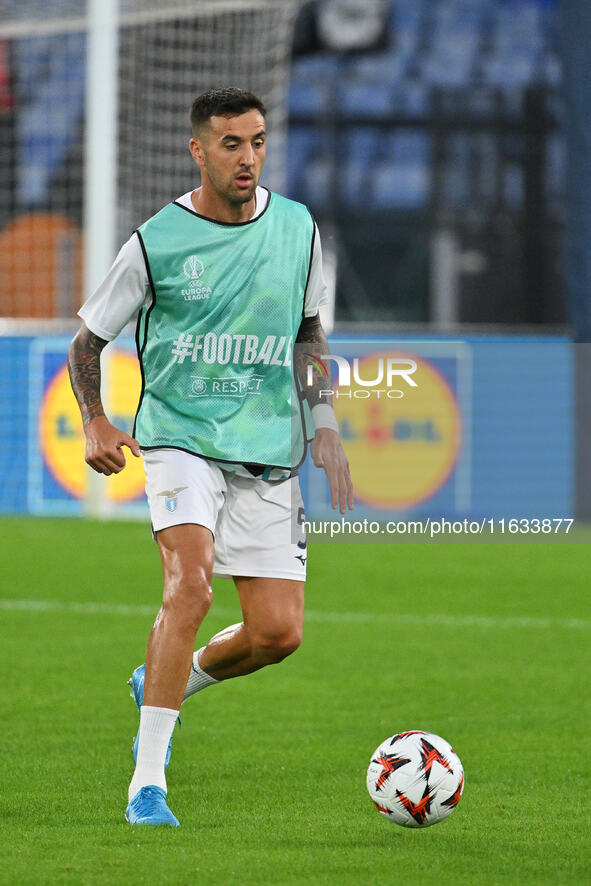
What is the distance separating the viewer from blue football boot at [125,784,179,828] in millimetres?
4344

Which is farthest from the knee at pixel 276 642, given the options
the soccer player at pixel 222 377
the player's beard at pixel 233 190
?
the player's beard at pixel 233 190

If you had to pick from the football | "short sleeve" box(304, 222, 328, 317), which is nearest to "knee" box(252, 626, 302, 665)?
the football

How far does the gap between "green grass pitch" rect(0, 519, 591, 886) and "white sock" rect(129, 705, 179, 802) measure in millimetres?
140

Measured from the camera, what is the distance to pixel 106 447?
4.49 meters

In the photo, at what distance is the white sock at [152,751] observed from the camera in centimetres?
441

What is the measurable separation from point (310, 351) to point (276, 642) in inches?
35.9

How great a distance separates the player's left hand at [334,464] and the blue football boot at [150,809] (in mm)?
1027

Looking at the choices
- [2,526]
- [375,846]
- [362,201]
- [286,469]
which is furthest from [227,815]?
[362,201]

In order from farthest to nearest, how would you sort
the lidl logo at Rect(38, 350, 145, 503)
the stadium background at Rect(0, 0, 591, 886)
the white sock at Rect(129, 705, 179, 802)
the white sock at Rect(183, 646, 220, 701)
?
the lidl logo at Rect(38, 350, 145, 503) < the white sock at Rect(183, 646, 220, 701) < the stadium background at Rect(0, 0, 591, 886) < the white sock at Rect(129, 705, 179, 802)

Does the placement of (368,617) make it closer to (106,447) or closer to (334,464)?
(334,464)

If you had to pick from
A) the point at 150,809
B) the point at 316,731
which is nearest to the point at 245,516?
the point at 150,809

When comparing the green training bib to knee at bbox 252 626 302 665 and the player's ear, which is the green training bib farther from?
knee at bbox 252 626 302 665

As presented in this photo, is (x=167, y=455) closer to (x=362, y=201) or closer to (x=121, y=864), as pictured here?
(x=121, y=864)

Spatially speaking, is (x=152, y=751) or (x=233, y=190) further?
(x=233, y=190)
